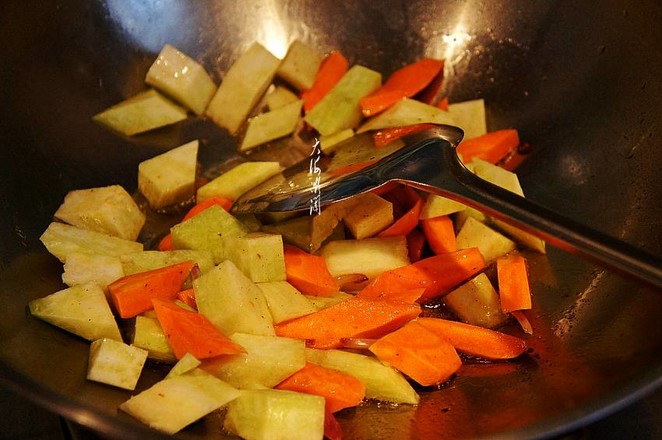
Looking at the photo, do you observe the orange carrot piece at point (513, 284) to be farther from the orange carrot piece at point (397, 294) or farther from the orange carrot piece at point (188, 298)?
the orange carrot piece at point (188, 298)

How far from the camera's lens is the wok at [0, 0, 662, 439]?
1255 mm

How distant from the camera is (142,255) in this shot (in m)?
1.56

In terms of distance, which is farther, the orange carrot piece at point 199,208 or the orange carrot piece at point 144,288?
the orange carrot piece at point 199,208

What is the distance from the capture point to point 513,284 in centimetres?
159

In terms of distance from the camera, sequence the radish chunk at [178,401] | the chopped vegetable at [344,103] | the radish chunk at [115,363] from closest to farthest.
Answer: the radish chunk at [178,401] < the radish chunk at [115,363] < the chopped vegetable at [344,103]

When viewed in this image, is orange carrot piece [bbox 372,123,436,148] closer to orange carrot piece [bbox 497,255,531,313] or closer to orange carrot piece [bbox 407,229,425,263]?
orange carrot piece [bbox 407,229,425,263]

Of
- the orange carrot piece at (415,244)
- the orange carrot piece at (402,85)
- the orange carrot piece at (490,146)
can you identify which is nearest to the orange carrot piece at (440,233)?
the orange carrot piece at (415,244)

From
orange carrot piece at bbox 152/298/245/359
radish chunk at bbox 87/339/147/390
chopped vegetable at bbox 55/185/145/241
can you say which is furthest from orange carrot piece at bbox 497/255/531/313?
chopped vegetable at bbox 55/185/145/241

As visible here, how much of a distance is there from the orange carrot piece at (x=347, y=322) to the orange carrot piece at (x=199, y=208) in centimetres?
42

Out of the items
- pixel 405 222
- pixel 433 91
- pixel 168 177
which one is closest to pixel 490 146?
pixel 433 91

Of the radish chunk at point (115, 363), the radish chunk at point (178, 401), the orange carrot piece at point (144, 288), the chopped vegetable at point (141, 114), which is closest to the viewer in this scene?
the radish chunk at point (178, 401)

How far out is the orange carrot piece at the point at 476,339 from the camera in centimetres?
147

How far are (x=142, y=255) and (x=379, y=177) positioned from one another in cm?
56

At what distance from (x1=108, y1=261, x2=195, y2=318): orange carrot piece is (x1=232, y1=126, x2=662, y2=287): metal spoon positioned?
10.2 inches
